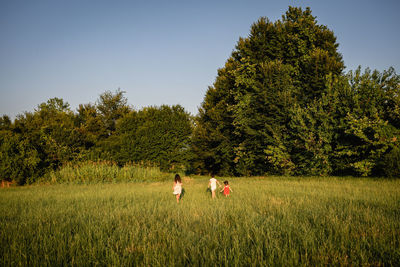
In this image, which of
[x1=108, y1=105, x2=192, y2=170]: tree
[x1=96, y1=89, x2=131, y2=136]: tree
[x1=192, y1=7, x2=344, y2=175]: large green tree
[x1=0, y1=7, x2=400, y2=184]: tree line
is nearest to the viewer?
[x1=0, y1=7, x2=400, y2=184]: tree line

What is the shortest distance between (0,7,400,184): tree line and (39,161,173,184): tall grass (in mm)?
2057

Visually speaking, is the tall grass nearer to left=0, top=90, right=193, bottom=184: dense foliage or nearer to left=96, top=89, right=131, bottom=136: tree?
left=0, top=90, right=193, bottom=184: dense foliage

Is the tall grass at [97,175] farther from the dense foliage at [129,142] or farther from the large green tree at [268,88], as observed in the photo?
the large green tree at [268,88]

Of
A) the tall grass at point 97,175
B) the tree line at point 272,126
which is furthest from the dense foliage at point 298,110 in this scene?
the tall grass at point 97,175

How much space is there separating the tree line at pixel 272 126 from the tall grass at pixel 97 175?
2.06 metres

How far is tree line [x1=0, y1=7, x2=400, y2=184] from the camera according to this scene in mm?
16641

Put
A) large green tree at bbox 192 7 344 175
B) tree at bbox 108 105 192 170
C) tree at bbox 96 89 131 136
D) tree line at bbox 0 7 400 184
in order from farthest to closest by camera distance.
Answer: tree at bbox 96 89 131 136, tree at bbox 108 105 192 170, large green tree at bbox 192 7 344 175, tree line at bbox 0 7 400 184

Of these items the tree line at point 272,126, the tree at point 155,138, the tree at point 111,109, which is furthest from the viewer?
the tree at point 111,109

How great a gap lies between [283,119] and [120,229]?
2028cm

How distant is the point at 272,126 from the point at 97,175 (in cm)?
1750

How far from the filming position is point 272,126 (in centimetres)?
2183

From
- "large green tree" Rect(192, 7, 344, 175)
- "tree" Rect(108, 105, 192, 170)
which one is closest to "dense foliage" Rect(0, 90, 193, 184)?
"tree" Rect(108, 105, 192, 170)

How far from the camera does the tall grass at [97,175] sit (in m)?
17.6

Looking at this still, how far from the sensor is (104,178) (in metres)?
18.7
